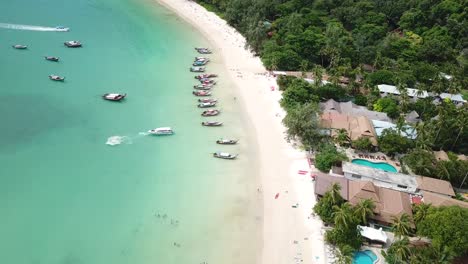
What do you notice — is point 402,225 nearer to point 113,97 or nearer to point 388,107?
point 388,107

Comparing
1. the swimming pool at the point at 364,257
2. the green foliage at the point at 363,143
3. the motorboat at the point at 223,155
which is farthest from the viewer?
the green foliage at the point at 363,143

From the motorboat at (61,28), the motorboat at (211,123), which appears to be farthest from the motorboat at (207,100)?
the motorboat at (61,28)

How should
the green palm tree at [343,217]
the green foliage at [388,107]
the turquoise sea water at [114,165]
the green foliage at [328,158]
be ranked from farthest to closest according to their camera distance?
the green foliage at [388,107] → the green foliage at [328,158] → the turquoise sea water at [114,165] → the green palm tree at [343,217]

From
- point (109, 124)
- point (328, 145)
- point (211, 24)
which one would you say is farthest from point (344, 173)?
point (211, 24)

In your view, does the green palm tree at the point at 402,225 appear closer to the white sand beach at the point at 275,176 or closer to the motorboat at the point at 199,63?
the white sand beach at the point at 275,176

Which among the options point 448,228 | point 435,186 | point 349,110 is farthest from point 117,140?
point 435,186

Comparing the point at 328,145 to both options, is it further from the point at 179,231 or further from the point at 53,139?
the point at 53,139

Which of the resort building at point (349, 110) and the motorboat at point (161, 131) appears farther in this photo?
the resort building at point (349, 110)
